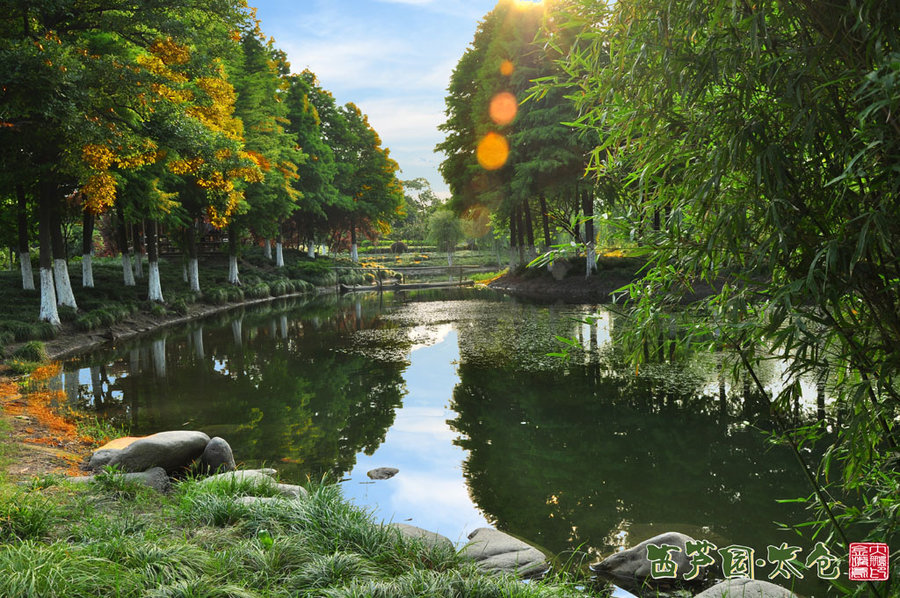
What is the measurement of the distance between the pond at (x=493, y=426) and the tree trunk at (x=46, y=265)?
2062mm

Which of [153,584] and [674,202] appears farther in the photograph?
[153,584]

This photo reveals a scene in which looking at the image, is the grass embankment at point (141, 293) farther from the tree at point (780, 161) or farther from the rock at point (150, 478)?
the tree at point (780, 161)

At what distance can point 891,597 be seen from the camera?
2467 mm

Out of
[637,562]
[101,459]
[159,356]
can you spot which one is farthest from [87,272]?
[637,562]

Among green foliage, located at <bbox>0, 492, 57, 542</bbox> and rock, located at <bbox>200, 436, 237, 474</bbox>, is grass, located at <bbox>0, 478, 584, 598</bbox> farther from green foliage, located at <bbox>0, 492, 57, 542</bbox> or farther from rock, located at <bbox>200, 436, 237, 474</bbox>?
rock, located at <bbox>200, 436, 237, 474</bbox>

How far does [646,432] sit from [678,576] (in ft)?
11.0

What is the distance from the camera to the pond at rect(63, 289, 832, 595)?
557cm

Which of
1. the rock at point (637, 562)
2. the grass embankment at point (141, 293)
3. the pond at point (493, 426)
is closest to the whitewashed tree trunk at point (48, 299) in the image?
the grass embankment at point (141, 293)

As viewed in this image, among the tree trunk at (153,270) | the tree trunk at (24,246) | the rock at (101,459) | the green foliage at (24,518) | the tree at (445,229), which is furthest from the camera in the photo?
the tree at (445,229)

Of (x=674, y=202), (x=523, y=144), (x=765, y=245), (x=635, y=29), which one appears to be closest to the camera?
(x=765, y=245)

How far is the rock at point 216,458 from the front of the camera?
262 inches

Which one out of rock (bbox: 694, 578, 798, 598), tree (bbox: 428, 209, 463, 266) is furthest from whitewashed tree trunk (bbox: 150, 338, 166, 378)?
tree (bbox: 428, 209, 463, 266)

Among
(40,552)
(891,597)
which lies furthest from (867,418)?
(40,552)

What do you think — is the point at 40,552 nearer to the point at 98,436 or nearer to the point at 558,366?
the point at 98,436
